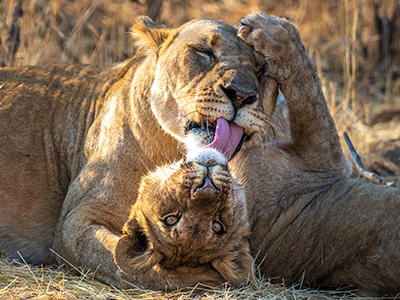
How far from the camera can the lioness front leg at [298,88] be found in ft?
10.3

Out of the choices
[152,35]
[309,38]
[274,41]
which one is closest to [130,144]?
[152,35]

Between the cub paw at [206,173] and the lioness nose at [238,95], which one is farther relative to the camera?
the lioness nose at [238,95]

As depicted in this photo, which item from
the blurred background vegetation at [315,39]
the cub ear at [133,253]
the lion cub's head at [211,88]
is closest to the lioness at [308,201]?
the lion cub's head at [211,88]

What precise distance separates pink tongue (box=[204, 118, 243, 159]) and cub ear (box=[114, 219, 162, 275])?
1.95 ft

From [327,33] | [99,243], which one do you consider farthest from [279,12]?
[99,243]

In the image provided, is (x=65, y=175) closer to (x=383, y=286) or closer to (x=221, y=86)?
(x=221, y=86)

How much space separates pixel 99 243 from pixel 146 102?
37.6 inches

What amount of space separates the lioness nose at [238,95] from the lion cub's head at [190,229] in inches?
14.2

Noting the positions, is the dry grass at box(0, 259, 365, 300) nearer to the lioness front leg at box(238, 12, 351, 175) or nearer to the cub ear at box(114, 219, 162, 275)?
the cub ear at box(114, 219, 162, 275)

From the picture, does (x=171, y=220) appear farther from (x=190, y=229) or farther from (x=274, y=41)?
(x=274, y=41)

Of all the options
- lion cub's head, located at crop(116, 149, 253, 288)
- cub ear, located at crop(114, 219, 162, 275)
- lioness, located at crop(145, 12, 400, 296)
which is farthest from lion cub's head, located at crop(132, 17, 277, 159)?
cub ear, located at crop(114, 219, 162, 275)

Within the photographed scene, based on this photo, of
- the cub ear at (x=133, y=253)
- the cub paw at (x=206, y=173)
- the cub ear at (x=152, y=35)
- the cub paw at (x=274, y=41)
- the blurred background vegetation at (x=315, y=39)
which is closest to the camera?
the cub paw at (x=206, y=173)

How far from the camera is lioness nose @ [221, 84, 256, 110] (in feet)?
9.39

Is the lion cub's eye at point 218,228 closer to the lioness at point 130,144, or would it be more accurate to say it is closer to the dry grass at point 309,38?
the lioness at point 130,144
